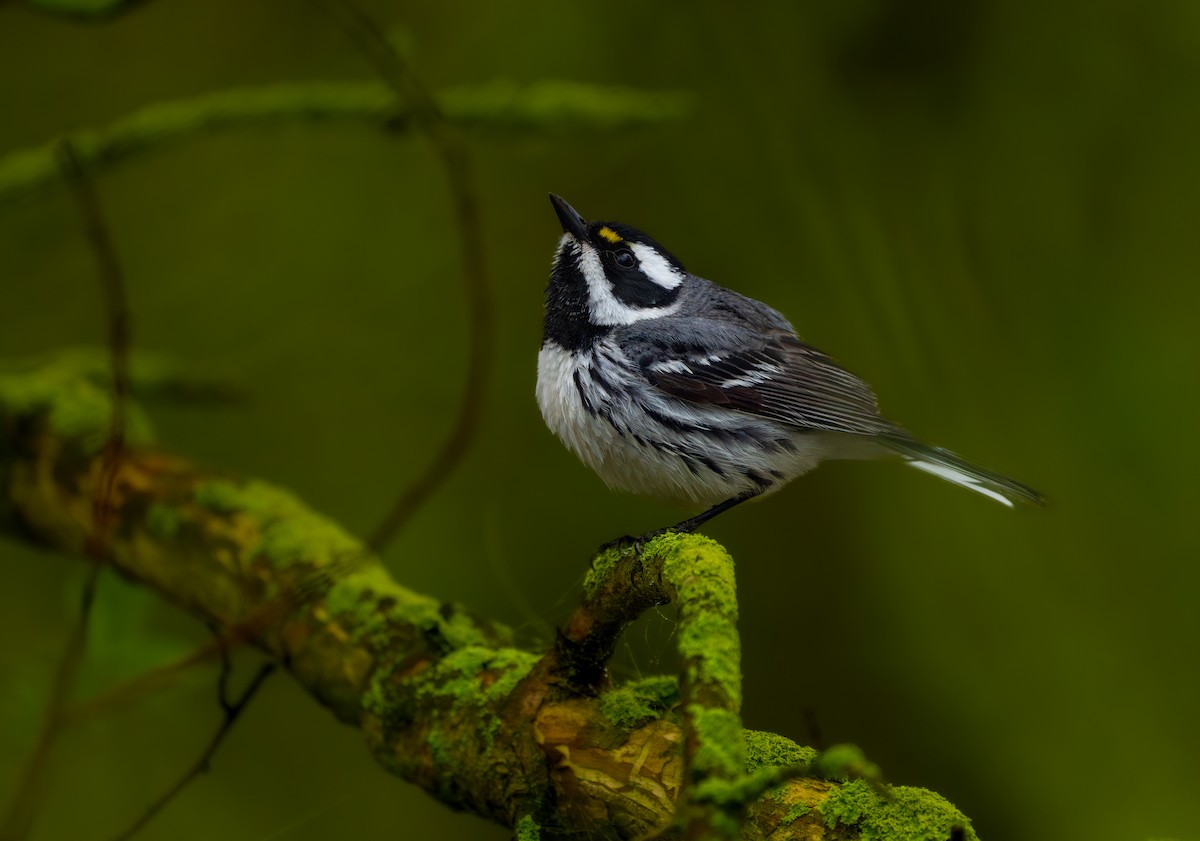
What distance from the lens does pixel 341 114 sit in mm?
3211

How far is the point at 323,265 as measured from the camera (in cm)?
547

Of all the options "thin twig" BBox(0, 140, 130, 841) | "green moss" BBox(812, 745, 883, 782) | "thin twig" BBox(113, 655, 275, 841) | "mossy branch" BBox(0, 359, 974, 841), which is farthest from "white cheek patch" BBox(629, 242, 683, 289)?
"green moss" BBox(812, 745, 883, 782)

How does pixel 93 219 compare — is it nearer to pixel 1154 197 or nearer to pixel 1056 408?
pixel 1056 408

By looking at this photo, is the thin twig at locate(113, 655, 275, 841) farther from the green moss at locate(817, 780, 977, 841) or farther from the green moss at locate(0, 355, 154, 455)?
the green moss at locate(0, 355, 154, 455)

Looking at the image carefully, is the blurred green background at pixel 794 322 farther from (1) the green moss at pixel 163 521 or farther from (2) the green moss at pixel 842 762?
(2) the green moss at pixel 842 762

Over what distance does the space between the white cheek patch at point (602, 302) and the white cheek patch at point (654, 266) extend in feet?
0.04

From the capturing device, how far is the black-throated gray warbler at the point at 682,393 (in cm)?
288

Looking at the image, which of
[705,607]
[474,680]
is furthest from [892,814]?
[474,680]

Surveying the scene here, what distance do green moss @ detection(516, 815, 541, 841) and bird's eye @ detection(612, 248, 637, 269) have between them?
1.62m

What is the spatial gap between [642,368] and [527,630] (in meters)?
0.77

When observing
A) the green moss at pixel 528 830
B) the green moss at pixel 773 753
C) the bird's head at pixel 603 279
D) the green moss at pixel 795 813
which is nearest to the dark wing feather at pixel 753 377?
the bird's head at pixel 603 279

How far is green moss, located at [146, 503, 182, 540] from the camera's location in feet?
11.0

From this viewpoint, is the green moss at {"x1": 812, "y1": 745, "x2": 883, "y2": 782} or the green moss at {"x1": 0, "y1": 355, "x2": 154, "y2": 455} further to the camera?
the green moss at {"x1": 0, "y1": 355, "x2": 154, "y2": 455}

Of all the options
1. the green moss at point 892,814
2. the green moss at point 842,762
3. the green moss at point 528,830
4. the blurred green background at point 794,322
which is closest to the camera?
the green moss at point 842,762
